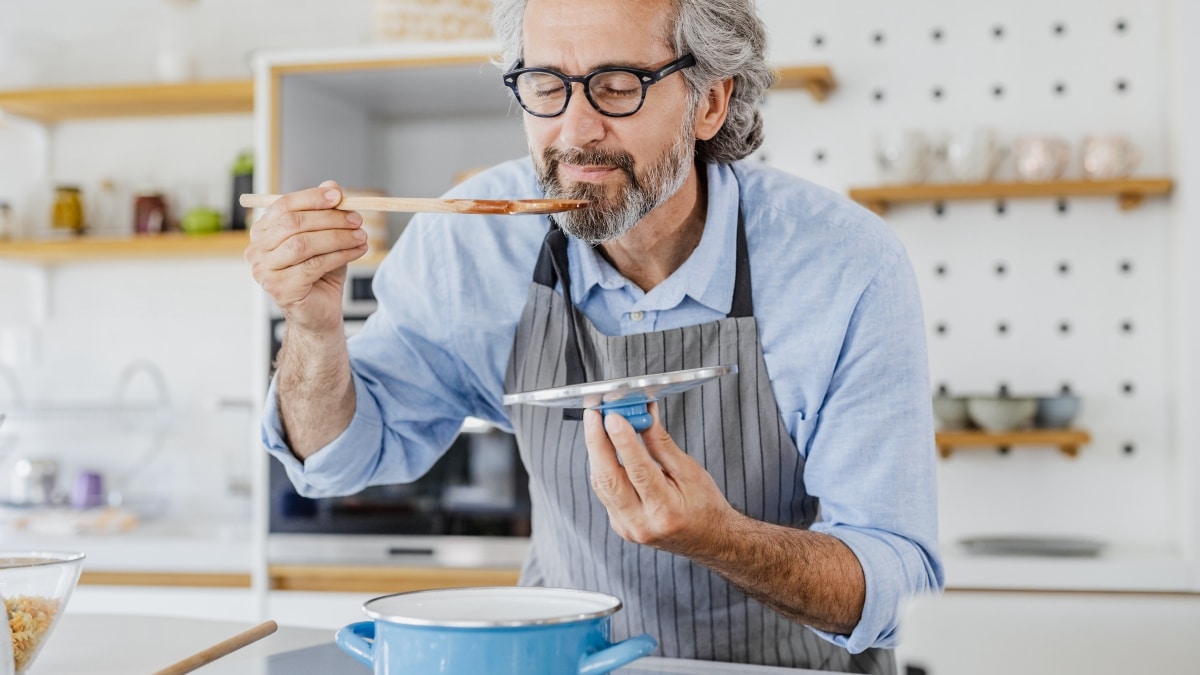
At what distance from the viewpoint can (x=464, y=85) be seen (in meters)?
2.96

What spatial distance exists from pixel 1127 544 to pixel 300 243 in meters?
2.36

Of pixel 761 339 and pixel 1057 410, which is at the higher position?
pixel 761 339

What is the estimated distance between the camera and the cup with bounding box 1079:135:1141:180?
2.67 m

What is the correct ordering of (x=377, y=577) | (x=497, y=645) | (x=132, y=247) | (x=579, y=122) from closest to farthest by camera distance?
(x=497, y=645) < (x=579, y=122) < (x=377, y=577) < (x=132, y=247)

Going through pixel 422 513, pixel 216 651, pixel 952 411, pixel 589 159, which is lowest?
pixel 422 513

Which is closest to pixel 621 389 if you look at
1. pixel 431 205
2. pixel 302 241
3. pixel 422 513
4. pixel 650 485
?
pixel 650 485

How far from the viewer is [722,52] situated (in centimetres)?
141

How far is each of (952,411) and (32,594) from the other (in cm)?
220

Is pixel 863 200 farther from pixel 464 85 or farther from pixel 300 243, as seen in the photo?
pixel 300 243

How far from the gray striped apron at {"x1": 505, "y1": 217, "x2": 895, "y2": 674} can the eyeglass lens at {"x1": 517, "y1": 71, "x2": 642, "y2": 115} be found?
0.22 m

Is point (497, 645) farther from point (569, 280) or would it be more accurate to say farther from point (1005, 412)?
point (1005, 412)

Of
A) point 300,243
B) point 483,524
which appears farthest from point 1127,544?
point 300,243

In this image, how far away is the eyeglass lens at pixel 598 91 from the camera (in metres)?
1.29

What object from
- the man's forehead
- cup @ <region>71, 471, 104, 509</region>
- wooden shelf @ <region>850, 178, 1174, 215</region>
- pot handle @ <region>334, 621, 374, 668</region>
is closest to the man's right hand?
the man's forehead
